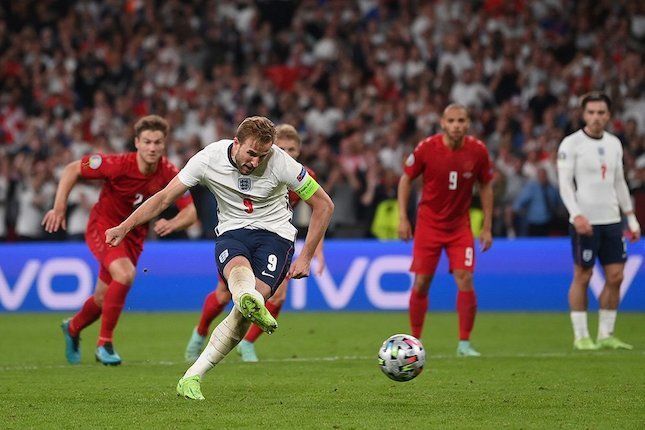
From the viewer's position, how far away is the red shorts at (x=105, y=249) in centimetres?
1100

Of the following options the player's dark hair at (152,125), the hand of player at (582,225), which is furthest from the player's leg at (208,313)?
the hand of player at (582,225)

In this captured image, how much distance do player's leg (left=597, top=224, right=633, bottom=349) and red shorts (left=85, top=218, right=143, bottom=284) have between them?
4.65m

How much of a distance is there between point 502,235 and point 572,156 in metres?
6.94

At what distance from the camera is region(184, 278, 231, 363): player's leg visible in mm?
11267

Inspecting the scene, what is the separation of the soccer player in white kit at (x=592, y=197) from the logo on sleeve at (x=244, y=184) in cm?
456

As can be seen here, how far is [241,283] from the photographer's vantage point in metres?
8.10

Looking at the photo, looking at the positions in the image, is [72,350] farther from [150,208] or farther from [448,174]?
[448,174]

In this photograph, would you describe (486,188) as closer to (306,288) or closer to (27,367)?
(27,367)

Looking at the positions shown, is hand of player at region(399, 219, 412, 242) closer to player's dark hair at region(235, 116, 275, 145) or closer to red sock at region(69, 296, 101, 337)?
red sock at region(69, 296, 101, 337)

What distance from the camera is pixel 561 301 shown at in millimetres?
16938

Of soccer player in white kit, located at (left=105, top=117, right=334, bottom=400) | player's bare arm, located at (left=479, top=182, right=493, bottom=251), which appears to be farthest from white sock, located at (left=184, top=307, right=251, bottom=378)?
player's bare arm, located at (left=479, top=182, right=493, bottom=251)

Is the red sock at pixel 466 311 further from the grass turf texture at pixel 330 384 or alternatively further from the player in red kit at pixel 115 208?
the player in red kit at pixel 115 208

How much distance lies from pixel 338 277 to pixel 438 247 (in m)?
5.45

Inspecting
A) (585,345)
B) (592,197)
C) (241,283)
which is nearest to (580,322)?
(585,345)
